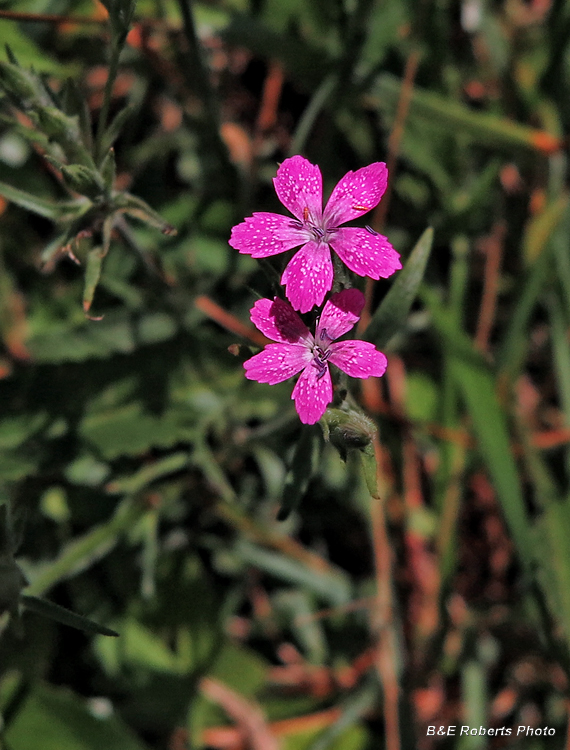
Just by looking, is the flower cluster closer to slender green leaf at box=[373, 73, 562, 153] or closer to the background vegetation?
the background vegetation


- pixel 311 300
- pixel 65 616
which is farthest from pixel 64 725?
pixel 311 300

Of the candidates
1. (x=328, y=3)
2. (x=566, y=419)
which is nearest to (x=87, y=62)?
(x=328, y=3)

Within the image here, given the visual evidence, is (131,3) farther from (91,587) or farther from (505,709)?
(505,709)

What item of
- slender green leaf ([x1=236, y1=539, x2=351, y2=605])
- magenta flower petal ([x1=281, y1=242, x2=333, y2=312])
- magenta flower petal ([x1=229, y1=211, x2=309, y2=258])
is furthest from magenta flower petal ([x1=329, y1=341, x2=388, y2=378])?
slender green leaf ([x1=236, y1=539, x2=351, y2=605])

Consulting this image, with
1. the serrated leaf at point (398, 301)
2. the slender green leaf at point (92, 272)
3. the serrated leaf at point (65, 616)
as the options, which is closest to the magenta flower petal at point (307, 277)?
the serrated leaf at point (398, 301)

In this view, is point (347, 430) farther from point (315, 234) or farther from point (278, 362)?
point (315, 234)
